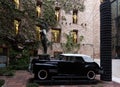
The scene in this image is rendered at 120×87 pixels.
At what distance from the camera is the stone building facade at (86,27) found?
29.2m

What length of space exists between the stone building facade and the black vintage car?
1302cm

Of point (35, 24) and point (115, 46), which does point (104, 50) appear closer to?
point (115, 46)

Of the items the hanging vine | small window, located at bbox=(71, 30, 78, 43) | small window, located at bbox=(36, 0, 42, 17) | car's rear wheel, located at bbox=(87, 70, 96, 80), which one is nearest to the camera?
car's rear wheel, located at bbox=(87, 70, 96, 80)

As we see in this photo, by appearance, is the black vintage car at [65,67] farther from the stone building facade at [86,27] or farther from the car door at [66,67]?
the stone building facade at [86,27]

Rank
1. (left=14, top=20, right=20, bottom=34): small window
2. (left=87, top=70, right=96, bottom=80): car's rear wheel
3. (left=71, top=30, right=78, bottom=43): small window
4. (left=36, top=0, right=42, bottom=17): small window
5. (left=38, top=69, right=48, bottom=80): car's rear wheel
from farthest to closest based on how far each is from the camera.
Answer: (left=71, top=30, right=78, bottom=43): small window → (left=36, top=0, right=42, bottom=17): small window → (left=14, top=20, right=20, bottom=34): small window → (left=87, top=70, right=96, bottom=80): car's rear wheel → (left=38, top=69, right=48, bottom=80): car's rear wheel

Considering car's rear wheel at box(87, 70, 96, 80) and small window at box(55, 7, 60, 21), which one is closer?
car's rear wheel at box(87, 70, 96, 80)

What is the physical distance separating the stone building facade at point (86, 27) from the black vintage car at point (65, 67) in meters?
13.0

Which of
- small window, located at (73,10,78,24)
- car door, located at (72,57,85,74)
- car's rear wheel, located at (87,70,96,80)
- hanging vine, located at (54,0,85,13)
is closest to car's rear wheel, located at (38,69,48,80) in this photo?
car door, located at (72,57,85,74)

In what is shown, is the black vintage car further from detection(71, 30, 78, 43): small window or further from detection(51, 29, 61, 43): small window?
detection(71, 30, 78, 43): small window

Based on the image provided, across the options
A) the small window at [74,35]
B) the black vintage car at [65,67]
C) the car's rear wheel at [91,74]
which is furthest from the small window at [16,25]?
the car's rear wheel at [91,74]

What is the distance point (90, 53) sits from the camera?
99.6 feet

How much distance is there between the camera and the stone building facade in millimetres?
29188

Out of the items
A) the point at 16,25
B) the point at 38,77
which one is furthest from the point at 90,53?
the point at 38,77

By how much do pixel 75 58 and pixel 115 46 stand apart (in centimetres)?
486
